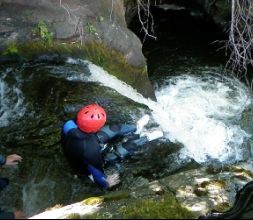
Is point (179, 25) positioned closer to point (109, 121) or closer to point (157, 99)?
point (157, 99)

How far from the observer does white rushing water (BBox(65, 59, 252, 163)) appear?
6.61 meters

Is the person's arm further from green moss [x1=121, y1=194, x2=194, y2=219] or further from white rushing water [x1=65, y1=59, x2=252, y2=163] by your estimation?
white rushing water [x1=65, y1=59, x2=252, y2=163]

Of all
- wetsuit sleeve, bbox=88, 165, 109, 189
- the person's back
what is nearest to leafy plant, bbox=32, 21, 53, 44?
the person's back

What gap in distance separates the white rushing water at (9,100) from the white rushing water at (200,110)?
105 cm

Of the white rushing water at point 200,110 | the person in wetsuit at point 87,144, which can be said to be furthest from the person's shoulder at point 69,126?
the white rushing water at point 200,110

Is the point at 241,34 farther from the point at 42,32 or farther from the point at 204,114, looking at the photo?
the point at 42,32

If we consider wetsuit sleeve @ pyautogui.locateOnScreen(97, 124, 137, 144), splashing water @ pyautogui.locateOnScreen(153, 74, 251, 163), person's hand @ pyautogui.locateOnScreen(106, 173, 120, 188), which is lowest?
splashing water @ pyautogui.locateOnScreen(153, 74, 251, 163)

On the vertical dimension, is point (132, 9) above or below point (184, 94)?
above

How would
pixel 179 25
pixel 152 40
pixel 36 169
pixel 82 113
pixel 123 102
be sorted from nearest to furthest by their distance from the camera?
1. pixel 82 113
2. pixel 36 169
3. pixel 123 102
4. pixel 152 40
5. pixel 179 25

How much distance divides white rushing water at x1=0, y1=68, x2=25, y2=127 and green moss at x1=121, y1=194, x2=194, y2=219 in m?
3.07

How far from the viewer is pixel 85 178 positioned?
17.7ft

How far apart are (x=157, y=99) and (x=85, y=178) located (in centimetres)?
280

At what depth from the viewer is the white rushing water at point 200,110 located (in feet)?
Answer: 21.7

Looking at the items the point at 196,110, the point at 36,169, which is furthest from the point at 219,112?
the point at 36,169
